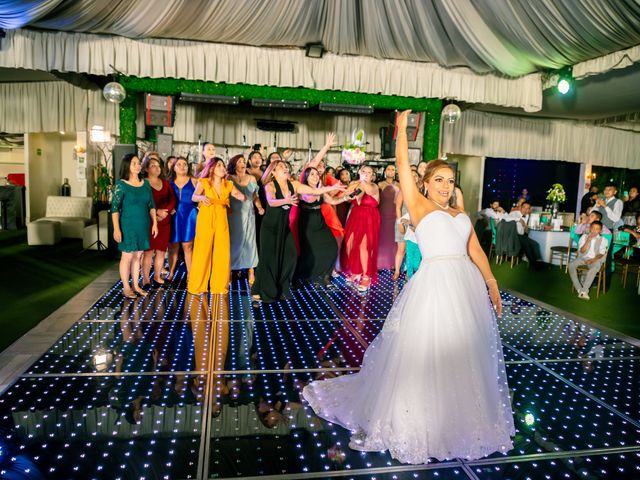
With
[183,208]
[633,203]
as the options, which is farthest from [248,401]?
[633,203]

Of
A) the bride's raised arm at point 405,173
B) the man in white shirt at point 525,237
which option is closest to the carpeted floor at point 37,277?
the bride's raised arm at point 405,173

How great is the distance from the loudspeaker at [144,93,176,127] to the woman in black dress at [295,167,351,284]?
476 cm

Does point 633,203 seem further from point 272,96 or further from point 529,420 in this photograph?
point 529,420

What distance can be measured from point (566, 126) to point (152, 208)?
12.9 metres

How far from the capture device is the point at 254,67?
372 inches

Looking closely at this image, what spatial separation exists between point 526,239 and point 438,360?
7.91m

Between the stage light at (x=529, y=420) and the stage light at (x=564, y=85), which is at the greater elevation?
the stage light at (x=564, y=85)

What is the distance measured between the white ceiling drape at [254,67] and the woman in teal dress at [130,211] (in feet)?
14.3

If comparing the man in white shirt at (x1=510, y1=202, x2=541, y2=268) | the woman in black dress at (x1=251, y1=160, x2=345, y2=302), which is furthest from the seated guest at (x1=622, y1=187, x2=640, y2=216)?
the woman in black dress at (x1=251, y1=160, x2=345, y2=302)

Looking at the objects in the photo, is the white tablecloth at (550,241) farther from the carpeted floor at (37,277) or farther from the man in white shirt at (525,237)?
the carpeted floor at (37,277)

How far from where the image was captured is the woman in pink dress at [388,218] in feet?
23.6

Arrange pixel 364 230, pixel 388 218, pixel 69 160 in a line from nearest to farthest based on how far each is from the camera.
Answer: pixel 364 230 → pixel 388 218 → pixel 69 160

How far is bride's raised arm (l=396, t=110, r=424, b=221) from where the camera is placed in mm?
2547

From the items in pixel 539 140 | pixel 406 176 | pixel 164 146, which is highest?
pixel 539 140
